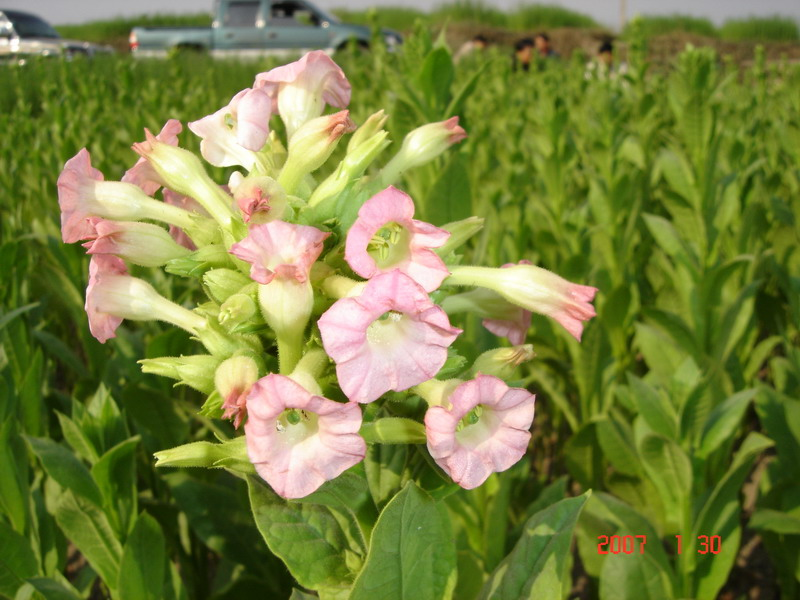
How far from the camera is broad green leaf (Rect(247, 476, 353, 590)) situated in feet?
3.06

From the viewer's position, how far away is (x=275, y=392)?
0.71 meters

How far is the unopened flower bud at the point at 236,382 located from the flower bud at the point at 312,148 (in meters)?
0.24

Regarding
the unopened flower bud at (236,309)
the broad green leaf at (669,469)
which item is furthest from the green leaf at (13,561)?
the broad green leaf at (669,469)

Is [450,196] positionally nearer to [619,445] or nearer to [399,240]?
[619,445]

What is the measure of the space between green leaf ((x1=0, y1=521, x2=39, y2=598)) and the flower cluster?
0.93m

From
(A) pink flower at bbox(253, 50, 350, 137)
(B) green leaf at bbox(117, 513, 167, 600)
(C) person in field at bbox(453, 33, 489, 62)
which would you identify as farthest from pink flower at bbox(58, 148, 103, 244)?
(C) person in field at bbox(453, 33, 489, 62)

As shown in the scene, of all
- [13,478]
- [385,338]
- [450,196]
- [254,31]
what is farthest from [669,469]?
[254,31]

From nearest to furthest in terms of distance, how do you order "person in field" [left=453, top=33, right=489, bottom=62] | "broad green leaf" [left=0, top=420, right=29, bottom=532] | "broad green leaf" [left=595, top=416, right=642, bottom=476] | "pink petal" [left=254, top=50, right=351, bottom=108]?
"pink petal" [left=254, top=50, right=351, bottom=108]
"broad green leaf" [left=0, top=420, right=29, bottom=532]
"broad green leaf" [left=595, top=416, right=642, bottom=476]
"person in field" [left=453, top=33, right=489, bottom=62]

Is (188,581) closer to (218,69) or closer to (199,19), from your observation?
(218,69)

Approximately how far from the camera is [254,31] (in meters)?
19.8

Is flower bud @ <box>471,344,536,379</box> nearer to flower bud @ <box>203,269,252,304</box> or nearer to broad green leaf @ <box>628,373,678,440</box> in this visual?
flower bud @ <box>203,269,252,304</box>

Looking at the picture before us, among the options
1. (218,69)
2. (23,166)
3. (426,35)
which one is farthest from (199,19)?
(426,35)

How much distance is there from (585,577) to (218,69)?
416 inches
